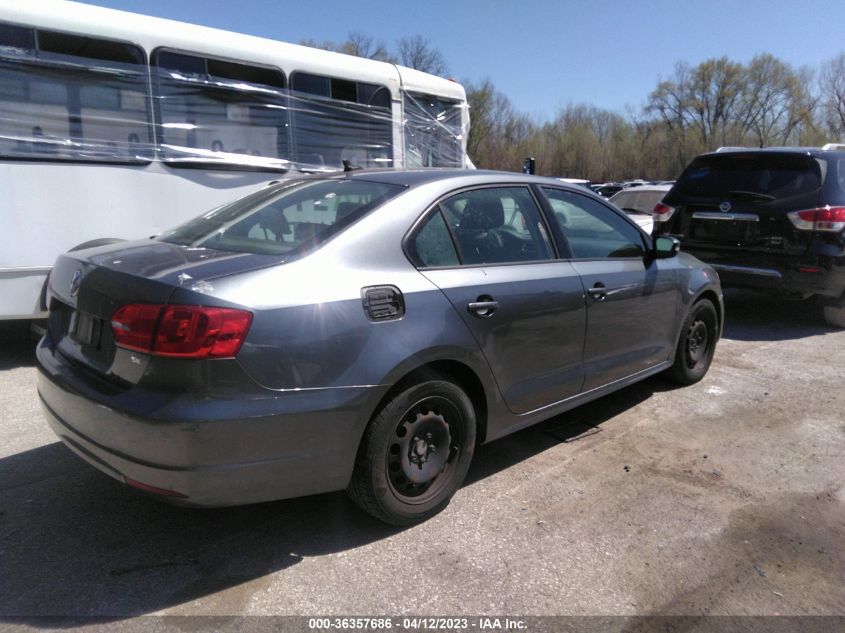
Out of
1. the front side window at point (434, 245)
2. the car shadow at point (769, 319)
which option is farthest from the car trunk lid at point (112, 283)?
the car shadow at point (769, 319)

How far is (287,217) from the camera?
11.1 feet

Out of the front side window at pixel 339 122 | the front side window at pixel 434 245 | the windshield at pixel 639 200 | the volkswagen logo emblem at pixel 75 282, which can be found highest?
the front side window at pixel 339 122

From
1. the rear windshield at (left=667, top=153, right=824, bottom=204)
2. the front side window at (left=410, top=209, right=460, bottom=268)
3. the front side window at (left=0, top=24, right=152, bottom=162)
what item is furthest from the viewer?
the rear windshield at (left=667, top=153, right=824, bottom=204)

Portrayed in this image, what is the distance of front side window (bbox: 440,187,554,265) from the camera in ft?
11.2

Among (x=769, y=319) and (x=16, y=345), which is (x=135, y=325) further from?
(x=769, y=319)

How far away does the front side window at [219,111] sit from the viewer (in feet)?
20.0

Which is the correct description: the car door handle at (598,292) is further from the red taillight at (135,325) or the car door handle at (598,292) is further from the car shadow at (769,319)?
the car shadow at (769,319)

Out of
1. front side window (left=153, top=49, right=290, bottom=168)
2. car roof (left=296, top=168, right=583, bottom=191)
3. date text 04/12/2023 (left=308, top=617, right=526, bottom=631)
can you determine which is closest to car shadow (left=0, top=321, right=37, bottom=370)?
front side window (left=153, top=49, right=290, bottom=168)

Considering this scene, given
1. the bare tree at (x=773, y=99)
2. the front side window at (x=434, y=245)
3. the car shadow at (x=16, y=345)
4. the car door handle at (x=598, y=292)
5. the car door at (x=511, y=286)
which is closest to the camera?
the front side window at (x=434, y=245)

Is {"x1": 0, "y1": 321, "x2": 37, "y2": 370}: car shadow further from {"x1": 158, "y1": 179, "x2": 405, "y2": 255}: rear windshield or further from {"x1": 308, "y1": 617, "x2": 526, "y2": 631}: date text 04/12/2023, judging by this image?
{"x1": 308, "y1": 617, "x2": 526, "y2": 631}: date text 04/12/2023

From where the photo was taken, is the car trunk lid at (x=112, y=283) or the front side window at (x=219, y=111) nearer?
the car trunk lid at (x=112, y=283)

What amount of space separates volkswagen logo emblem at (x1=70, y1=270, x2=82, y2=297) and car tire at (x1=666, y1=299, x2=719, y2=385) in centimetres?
414

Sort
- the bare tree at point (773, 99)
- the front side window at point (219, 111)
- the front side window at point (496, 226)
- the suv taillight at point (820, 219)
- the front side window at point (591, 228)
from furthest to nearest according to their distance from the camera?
the bare tree at point (773, 99), the suv taillight at point (820, 219), the front side window at point (219, 111), the front side window at point (591, 228), the front side window at point (496, 226)

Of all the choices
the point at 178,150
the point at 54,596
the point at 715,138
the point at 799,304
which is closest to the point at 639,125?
the point at 715,138
